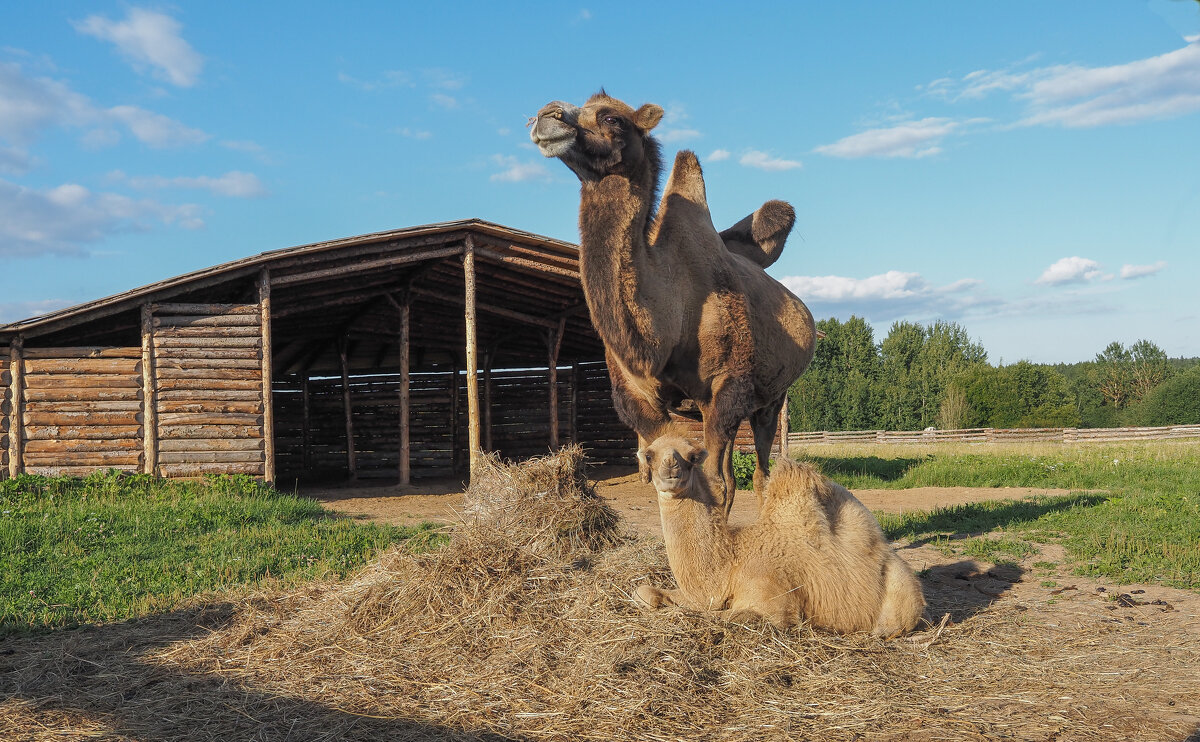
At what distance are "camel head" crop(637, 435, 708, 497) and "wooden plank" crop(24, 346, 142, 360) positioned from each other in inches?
441

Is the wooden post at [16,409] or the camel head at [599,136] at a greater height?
the camel head at [599,136]

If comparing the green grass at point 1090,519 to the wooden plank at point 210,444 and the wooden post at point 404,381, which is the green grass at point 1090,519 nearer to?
the wooden post at point 404,381

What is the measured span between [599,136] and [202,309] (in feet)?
34.6

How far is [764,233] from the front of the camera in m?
7.57

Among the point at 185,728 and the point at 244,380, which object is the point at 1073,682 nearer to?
the point at 185,728

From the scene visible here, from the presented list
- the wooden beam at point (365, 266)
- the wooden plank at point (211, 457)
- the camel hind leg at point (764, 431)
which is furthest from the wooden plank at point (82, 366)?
the camel hind leg at point (764, 431)

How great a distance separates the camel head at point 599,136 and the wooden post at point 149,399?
10500 mm

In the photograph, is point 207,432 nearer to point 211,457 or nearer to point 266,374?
point 211,457

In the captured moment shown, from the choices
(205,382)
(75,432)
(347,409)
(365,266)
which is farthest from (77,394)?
(347,409)

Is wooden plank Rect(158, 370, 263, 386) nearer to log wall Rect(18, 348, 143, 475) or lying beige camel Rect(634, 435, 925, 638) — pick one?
log wall Rect(18, 348, 143, 475)

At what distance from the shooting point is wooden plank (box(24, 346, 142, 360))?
1289 centimetres

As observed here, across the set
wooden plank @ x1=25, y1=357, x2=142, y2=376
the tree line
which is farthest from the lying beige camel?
the tree line

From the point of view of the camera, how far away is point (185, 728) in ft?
13.0

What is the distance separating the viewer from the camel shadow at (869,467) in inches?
733
